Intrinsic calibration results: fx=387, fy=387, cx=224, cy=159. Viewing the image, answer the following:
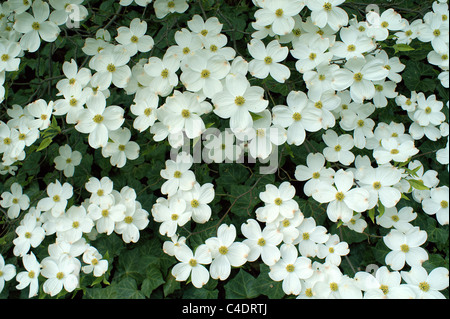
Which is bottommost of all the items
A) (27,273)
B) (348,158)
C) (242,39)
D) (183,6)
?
(27,273)

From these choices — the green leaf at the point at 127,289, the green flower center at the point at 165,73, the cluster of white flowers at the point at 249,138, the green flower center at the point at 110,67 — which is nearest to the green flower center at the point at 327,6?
the cluster of white flowers at the point at 249,138

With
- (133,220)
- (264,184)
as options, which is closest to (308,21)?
(264,184)

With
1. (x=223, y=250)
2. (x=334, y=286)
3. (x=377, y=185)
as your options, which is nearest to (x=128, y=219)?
(x=223, y=250)

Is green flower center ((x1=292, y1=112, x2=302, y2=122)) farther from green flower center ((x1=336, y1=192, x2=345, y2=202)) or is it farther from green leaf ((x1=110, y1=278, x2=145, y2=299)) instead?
green leaf ((x1=110, y1=278, x2=145, y2=299))

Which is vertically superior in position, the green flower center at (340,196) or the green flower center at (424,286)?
the green flower center at (340,196)

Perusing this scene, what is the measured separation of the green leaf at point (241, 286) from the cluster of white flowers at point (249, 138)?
0.12 metres

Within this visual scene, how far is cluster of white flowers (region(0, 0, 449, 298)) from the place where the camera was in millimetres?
1115

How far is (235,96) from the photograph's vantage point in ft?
3.55

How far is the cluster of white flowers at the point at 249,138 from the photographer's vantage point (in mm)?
1115

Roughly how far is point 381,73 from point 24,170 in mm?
1300

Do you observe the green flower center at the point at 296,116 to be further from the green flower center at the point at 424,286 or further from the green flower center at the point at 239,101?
the green flower center at the point at 424,286

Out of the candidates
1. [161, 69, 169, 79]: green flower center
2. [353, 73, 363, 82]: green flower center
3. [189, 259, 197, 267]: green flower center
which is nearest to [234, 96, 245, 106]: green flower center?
[161, 69, 169, 79]: green flower center

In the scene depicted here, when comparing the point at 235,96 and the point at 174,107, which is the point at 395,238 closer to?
the point at 235,96

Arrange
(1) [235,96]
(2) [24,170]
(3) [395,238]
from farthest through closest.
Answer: (2) [24,170]
(3) [395,238]
(1) [235,96]
